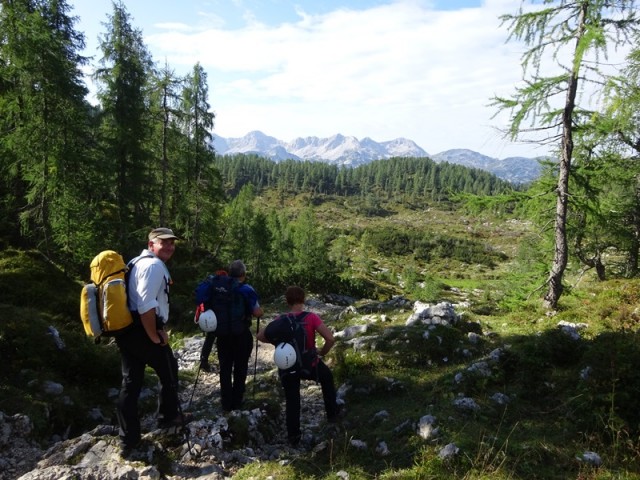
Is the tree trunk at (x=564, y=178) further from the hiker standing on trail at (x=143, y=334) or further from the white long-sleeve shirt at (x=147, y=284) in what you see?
the white long-sleeve shirt at (x=147, y=284)

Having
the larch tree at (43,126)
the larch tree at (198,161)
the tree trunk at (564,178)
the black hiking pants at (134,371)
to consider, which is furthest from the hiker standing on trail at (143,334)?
the larch tree at (198,161)

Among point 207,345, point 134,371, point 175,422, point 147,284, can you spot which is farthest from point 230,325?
point 207,345

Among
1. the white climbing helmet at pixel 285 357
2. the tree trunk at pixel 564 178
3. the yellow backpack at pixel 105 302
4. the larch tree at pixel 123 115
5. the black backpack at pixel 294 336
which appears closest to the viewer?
the yellow backpack at pixel 105 302

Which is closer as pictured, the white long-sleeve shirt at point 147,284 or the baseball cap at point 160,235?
the white long-sleeve shirt at point 147,284

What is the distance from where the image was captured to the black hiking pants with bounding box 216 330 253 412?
6.62 m

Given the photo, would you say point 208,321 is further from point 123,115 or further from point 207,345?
point 123,115

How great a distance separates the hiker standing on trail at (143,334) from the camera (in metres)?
4.81

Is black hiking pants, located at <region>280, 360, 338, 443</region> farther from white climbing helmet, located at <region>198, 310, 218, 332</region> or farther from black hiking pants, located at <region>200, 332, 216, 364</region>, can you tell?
black hiking pants, located at <region>200, 332, 216, 364</region>

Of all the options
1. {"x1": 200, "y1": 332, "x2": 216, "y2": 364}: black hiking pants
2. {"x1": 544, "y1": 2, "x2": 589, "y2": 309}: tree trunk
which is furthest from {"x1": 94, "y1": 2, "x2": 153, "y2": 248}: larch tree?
{"x1": 544, "y1": 2, "x2": 589, "y2": 309}: tree trunk

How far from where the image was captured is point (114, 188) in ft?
75.9

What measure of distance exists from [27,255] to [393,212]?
153271 millimetres

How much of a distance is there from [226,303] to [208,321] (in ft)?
1.52

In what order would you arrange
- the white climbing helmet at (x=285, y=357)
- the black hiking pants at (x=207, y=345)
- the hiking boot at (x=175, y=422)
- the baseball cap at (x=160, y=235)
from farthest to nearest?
1. the black hiking pants at (x=207, y=345)
2. the white climbing helmet at (x=285, y=357)
3. the hiking boot at (x=175, y=422)
4. the baseball cap at (x=160, y=235)

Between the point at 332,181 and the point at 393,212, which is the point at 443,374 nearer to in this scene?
the point at 393,212
